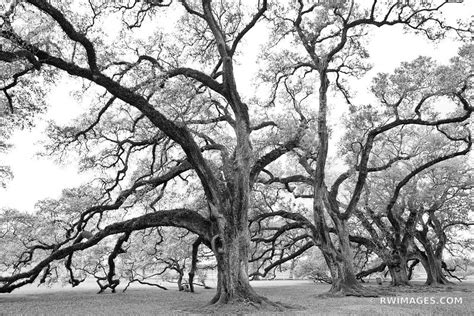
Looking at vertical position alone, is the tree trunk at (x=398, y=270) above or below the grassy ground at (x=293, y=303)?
above

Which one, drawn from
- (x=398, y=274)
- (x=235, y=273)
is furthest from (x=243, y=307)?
(x=398, y=274)

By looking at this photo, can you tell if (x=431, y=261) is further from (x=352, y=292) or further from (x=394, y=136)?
(x=352, y=292)

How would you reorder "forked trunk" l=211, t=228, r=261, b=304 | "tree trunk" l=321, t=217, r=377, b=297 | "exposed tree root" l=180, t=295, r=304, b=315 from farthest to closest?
"tree trunk" l=321, t=217, r=377, b=297, "forked trunk" l=211, t=228, r=261, b=304, "exposed tree root" l=180, t=295, r=304, b=315

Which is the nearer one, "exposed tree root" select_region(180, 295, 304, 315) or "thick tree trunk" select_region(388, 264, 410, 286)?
"exposed tree root" select_region(180, 295, 304, 315)

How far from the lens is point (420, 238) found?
84.9 ft

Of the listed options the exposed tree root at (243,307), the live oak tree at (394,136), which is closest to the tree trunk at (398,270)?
the live oak tree at (394,136)

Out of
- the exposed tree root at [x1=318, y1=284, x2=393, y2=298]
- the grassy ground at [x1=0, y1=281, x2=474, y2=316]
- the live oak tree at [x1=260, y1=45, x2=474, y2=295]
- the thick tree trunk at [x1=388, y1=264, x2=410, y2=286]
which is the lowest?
the grassy ground at [x1=0, y1=281, x2=474, y2=316]

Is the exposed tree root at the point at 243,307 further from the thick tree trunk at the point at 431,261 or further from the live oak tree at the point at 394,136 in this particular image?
the thick tree trunk at the point at 431,261

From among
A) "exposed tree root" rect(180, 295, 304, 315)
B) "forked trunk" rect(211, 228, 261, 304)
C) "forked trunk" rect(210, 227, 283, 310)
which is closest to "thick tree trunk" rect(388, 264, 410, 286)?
"exposed tree root" rect(180, 295, 304, 315)

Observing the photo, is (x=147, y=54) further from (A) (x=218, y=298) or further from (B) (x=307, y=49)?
(A) (x=218, y=298)

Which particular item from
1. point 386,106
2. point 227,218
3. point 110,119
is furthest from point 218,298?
point 386,106

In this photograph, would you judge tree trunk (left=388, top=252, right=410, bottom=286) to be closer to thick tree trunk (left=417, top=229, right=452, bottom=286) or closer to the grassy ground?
thick tree trunk (left=417, top=229, right=452, bottom=286)

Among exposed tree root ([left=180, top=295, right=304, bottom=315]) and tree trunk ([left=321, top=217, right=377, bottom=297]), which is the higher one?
tree trunk ([left=321, top=217, right=377, bottom=297])

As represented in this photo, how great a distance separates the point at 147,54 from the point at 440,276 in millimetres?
24615
